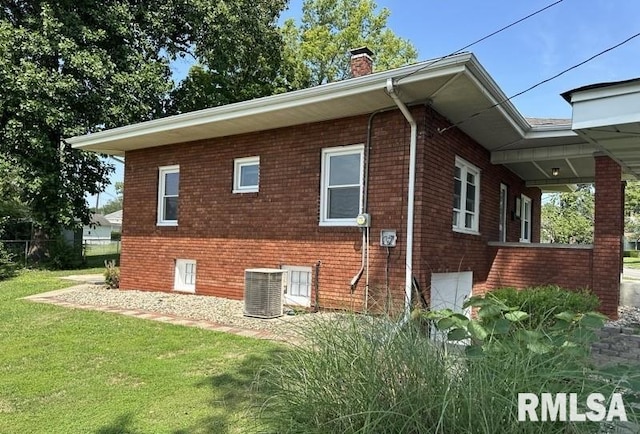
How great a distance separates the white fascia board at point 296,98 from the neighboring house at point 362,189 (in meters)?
0.02

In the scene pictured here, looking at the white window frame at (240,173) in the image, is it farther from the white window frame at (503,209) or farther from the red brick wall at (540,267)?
the white window frame at (503,209)

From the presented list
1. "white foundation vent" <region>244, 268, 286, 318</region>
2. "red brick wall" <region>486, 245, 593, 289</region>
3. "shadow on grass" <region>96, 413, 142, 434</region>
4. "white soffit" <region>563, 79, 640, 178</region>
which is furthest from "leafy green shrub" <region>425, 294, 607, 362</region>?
"red brick wall" <region>486, 245, 593, 289</region>

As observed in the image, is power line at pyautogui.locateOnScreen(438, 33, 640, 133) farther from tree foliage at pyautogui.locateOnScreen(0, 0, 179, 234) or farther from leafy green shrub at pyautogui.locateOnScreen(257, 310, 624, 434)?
tree foliage at pyautogui.locateOnScreen(0, 0, 179, 234)

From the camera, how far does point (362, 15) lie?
27203 millimetres

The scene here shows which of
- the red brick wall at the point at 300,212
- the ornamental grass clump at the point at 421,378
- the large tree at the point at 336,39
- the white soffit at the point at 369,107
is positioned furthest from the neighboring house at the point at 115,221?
the ornamental grass clump at the point at 421,378

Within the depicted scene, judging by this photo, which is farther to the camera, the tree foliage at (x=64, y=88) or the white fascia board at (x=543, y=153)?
the tree foliage at (x=64, y=88)

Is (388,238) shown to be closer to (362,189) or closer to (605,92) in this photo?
(362,189)

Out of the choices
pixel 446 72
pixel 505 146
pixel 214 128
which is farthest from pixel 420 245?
pixel 214 128

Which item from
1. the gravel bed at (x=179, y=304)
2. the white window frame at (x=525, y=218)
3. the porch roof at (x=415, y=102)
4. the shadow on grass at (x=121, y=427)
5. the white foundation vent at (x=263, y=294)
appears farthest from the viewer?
the white window frame at (x=525, y=218)

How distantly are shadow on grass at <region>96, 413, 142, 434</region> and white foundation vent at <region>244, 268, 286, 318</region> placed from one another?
3.96 meters

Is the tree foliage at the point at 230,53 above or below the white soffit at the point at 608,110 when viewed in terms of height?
above

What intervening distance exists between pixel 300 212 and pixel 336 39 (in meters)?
20.5

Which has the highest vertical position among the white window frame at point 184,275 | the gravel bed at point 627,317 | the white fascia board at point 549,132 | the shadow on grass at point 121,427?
the white fascia board at point 549,132

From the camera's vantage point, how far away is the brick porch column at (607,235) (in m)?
8.44
